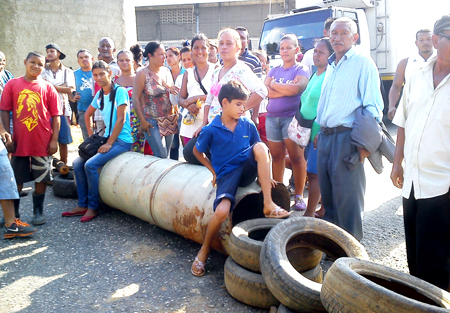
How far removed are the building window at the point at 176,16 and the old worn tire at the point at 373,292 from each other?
88.9ft

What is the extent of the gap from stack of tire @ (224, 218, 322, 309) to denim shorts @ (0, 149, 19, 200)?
8.75 feet

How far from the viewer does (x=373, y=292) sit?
229cm

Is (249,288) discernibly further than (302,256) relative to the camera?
No

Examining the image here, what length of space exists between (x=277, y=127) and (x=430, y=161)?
8.38ft

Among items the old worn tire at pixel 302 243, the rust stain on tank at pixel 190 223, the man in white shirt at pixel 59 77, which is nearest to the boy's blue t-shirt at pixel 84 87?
the man in white shirt at pixel 59 77

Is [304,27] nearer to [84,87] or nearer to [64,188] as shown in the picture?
[84,87]

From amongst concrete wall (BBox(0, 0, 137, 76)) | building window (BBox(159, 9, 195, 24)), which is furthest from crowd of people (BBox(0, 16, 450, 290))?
building window (BBox(159, 9, 195, 24))

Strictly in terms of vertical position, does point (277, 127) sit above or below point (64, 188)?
above

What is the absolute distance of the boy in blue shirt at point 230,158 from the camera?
3703mm

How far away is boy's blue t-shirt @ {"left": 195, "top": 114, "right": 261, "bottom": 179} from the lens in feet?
12.6

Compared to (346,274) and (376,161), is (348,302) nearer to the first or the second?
(346,274)

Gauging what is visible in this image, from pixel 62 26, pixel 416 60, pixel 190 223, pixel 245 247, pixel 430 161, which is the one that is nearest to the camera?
pixel 430 161

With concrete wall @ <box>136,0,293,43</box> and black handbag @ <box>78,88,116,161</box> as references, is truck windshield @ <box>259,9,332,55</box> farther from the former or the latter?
concrete wall @ <box>136,0,293,43</box>

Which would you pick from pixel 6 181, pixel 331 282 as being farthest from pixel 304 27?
pixel 331 282
